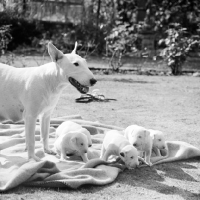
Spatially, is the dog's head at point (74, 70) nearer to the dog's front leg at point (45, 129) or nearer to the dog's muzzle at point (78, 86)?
the dog's muzzle at point (78, 86)

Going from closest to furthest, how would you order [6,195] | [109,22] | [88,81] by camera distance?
[6,195] < [88,81] < [109,22]

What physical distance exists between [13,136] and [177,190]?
252cm

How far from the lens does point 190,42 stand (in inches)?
578

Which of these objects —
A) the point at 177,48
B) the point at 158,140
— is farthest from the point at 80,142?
the point at 177,48

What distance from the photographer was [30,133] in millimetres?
4863

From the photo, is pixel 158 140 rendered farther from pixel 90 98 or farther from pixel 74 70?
pixel 90 98

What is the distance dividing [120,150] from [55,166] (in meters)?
0.72

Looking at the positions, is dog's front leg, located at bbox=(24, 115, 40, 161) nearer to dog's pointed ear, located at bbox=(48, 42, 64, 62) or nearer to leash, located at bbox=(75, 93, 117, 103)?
dog's pointed ear, located at bbox=(48, 42, 64, 62)

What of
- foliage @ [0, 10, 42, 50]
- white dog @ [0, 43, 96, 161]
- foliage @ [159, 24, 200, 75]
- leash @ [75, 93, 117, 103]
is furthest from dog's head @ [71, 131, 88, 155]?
foliage @ [0, 10, 42, 50]

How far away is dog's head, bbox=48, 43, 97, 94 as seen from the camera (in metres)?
4.62

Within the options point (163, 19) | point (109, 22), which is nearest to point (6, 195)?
point (109, 22)

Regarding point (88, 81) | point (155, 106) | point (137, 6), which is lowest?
point (155, 106)

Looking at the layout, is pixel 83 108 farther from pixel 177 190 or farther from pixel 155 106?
pixel 177 190

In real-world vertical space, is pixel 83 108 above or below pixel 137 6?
below
